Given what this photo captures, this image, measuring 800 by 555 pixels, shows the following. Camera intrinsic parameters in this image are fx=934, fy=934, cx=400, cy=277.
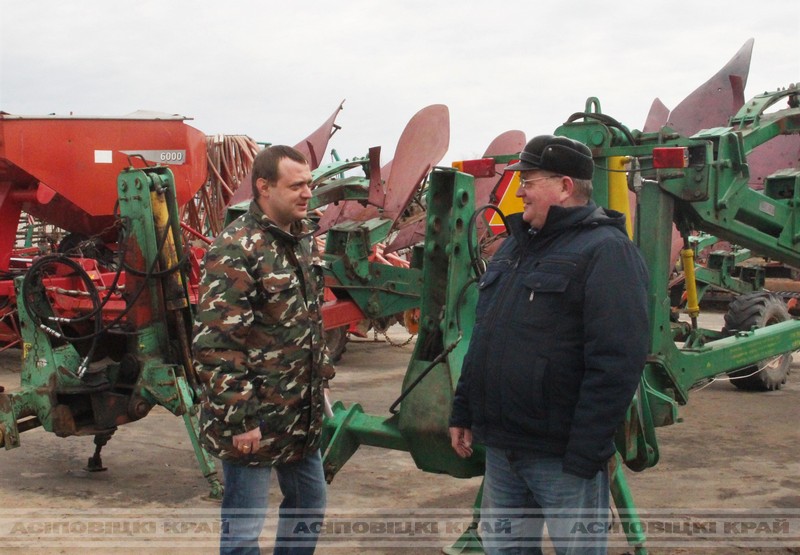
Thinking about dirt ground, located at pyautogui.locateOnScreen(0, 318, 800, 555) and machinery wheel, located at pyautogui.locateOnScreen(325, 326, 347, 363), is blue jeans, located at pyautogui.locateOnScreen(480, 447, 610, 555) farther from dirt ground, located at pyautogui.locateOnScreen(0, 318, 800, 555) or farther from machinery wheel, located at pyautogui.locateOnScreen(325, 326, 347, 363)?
machinery wheel, located at pyautogui.locateOnScreen(325, 326, 347, 363)

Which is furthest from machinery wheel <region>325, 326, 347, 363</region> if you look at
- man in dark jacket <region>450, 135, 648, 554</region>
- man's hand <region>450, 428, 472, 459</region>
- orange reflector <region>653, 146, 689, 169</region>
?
man in dark jacket <region>450, 135, 648, 554</region>

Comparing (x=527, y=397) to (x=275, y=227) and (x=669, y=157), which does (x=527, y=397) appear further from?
(x=669, y=157)

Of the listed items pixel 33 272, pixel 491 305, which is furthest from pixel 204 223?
pixel 491 305

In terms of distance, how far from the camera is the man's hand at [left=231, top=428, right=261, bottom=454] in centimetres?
268

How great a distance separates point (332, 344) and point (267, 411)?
20.6 feet

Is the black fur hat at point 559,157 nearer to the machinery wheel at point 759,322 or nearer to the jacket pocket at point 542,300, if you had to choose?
the jacket pocket at point 542,300

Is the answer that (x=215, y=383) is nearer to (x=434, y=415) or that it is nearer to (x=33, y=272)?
(x=434, y=415)

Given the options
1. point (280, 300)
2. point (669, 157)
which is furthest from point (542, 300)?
point (669, 157)

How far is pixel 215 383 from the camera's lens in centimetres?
267

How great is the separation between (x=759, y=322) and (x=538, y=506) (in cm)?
570

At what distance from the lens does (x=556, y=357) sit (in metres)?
2.38

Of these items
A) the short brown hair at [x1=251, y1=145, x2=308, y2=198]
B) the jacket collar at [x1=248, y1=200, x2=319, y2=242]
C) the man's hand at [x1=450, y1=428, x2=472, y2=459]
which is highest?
the short brown hair at [x1=251, y1=145, x2=308, y2=198]

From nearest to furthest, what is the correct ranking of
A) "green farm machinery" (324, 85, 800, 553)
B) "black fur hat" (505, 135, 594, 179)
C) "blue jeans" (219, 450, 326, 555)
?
"black fur hat" (505, 135, 594, 179) → "blue jeans" (219, 450, 326, 555) → "green farm machinery" (324, 85, 800, 553)

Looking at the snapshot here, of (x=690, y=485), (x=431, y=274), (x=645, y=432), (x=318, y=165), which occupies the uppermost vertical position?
(x=318, y=165)
